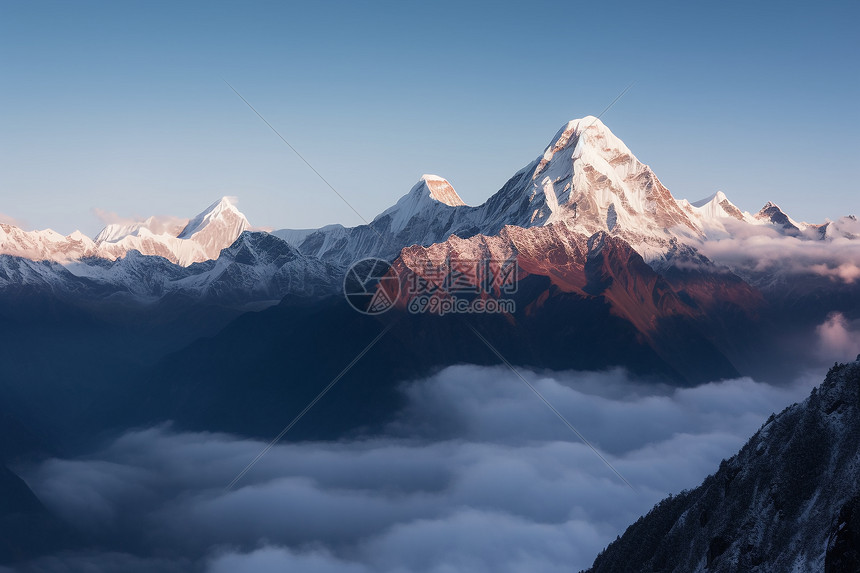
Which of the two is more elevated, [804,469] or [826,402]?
[826,402]

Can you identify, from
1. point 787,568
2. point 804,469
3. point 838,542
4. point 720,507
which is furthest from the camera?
point 720,507

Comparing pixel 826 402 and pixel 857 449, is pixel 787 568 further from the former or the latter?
pixel 826 402

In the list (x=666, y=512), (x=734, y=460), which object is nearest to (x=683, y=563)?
(x=734, y=460)

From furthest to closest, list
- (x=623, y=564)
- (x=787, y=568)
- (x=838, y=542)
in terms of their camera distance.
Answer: (x=623, y=564), (x=787, y=568), (x=838, y=542)

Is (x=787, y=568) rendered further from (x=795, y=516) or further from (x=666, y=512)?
(x=666, y=512)

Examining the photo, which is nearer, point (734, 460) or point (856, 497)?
point (856, 497)

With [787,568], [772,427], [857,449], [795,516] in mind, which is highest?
[772,427]
